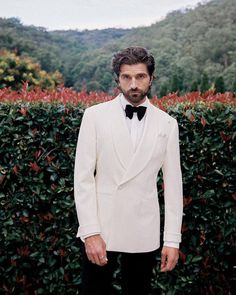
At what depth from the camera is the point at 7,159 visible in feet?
11.9

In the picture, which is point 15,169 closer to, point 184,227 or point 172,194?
point 184,227

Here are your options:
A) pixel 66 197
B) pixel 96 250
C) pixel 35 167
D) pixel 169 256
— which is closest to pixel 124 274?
pixel 169 256

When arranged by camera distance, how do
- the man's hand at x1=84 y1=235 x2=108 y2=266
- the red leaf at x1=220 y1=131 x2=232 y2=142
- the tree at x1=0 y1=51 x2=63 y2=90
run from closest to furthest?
the man's hand at x1=84 y1=235 x2=108 y2=266, the red leaf at x1=220 y1=131 x2=232 y2=142, the tree at x1=0 y1=51 x2=63 y2=90

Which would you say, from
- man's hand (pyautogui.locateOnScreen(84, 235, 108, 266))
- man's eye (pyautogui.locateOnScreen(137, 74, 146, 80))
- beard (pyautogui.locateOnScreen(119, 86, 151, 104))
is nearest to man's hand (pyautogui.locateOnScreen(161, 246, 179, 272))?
man's hand (pyautogui.locateOnScreen(84, 235, 108, 266))

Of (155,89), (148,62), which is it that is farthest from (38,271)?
(155,89)

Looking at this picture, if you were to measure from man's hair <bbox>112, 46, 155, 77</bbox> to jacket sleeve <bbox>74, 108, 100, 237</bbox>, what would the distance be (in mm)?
303

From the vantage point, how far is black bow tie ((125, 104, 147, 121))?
237cm

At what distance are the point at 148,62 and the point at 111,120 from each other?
1.12 feet

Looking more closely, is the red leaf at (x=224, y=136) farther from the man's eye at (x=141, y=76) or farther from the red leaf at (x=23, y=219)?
the red leaf at (x=23, y=219)

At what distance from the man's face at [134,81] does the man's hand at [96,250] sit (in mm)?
709

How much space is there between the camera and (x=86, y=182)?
7.44 feet

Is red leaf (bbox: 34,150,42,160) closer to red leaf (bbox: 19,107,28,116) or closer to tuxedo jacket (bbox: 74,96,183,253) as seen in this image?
red leaf (bbox: 19,107,28,116)

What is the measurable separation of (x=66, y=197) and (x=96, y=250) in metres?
1.42

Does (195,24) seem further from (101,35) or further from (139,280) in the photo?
(139,280)
